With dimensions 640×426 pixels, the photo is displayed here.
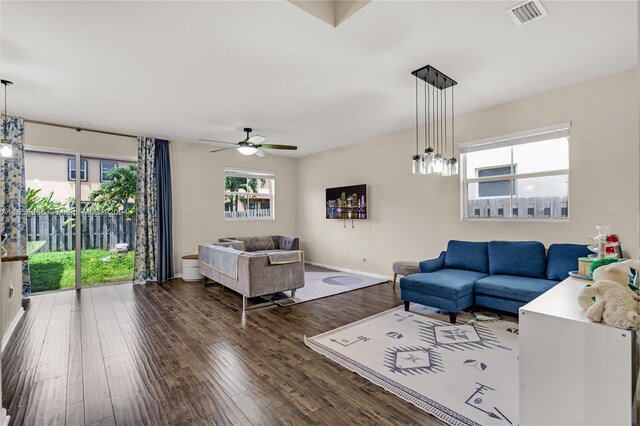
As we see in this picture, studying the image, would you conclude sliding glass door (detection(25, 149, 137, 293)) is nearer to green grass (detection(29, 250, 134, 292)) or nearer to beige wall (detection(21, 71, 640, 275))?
green grass (detection(29, 250, 134, 292))

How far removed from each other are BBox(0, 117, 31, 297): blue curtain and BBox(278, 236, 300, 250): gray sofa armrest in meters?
4.43

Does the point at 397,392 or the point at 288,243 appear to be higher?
the point at 288,243

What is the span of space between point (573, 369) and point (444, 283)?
2328 mm

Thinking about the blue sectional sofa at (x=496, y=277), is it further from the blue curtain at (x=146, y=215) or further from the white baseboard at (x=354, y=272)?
the blue curtain at (x=146, y=215)

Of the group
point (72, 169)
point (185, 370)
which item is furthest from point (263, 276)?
point (72, 169)

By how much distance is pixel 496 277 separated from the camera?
149 inches

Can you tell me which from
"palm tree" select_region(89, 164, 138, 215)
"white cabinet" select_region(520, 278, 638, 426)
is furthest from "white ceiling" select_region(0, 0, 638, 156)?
"white cabinet" select_region(520, 278, 638, 426)

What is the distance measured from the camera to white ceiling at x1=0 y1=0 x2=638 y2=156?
7.75ft

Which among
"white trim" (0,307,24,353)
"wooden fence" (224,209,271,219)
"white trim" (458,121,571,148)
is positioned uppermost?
"white trim" (458,121,571,148)

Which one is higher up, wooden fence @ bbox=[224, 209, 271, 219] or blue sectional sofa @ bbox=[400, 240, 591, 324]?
wooden fence @ bbox=[224, 209, 271, 219]

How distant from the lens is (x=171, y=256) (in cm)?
605

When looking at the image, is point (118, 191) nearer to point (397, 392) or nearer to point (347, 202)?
point (347, 202)

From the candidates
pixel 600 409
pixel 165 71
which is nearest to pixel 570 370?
pixel 600 409

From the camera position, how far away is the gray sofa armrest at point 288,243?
704 centimetres
